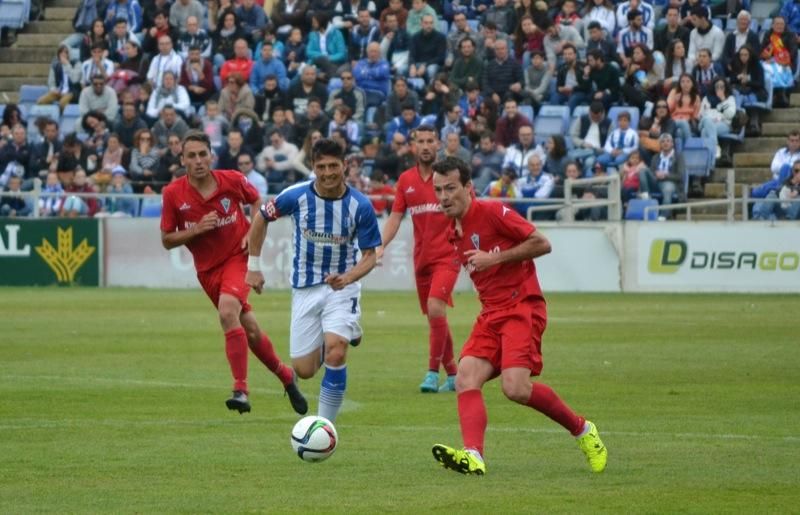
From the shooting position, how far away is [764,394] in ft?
44.6

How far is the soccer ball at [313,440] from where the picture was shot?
972 cm

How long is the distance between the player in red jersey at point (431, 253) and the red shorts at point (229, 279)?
1722mm

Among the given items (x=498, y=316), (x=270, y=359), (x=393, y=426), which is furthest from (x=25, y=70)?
(x=498, y=316)

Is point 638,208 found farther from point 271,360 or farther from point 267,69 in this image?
point 271,360

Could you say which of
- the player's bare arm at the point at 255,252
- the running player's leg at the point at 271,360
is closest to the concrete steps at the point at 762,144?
the running player's leg at the point at 271,360

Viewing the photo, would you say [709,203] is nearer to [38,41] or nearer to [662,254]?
[662,254]

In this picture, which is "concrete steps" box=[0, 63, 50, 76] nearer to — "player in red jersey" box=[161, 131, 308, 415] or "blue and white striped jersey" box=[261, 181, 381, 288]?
"player in red jersey" box=[161, 131, 308, 415]

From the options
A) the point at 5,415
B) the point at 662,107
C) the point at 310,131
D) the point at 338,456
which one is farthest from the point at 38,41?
the point at 338,456

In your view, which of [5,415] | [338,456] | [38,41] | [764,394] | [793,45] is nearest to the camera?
[338,456]

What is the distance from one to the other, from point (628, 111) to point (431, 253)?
15.6 meters

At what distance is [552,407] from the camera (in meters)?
9.54

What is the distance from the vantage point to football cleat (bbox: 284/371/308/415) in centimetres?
1220

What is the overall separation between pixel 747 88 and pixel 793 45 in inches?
51.7

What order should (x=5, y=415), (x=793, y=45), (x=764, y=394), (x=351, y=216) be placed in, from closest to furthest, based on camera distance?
(x=351, y=216) → (x=5, y=415) → (x=764, y=394) → (x=793, y=45)
